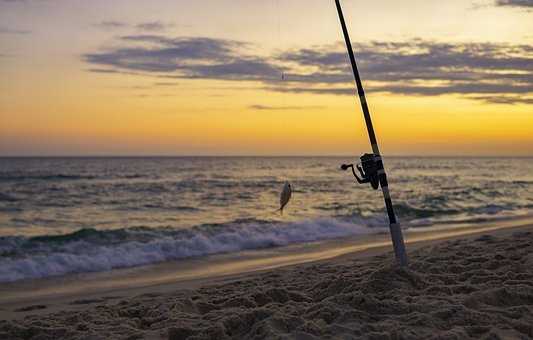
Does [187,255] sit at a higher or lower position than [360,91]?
lower

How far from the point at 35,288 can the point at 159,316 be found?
12.1 feet

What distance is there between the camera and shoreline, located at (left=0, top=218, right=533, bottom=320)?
6.50 m

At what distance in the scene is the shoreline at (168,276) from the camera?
6.50 metres

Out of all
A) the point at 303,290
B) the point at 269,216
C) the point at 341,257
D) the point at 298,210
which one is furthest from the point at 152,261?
the point at 298,210

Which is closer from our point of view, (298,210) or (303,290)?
(303,290)

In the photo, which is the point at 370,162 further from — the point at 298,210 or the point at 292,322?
the point at 298,210

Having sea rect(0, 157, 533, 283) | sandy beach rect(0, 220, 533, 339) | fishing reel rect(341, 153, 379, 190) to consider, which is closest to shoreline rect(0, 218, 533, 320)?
sandy beach rect(0, 220, 533, 339)

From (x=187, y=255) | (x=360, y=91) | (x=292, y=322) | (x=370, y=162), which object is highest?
(x=360, y=91)

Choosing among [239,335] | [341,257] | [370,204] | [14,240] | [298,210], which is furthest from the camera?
[370,204]

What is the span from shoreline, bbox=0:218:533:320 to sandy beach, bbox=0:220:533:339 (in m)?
0.09

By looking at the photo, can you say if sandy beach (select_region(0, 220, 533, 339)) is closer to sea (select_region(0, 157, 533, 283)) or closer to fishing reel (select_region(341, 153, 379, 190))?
fishing reel (select_region(341, 153, 379, 190))

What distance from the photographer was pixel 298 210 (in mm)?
17891

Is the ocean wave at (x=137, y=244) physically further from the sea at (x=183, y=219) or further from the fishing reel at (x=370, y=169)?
the fishing reel at (x=370, y=169)

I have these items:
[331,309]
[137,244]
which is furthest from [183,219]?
[331,309]
